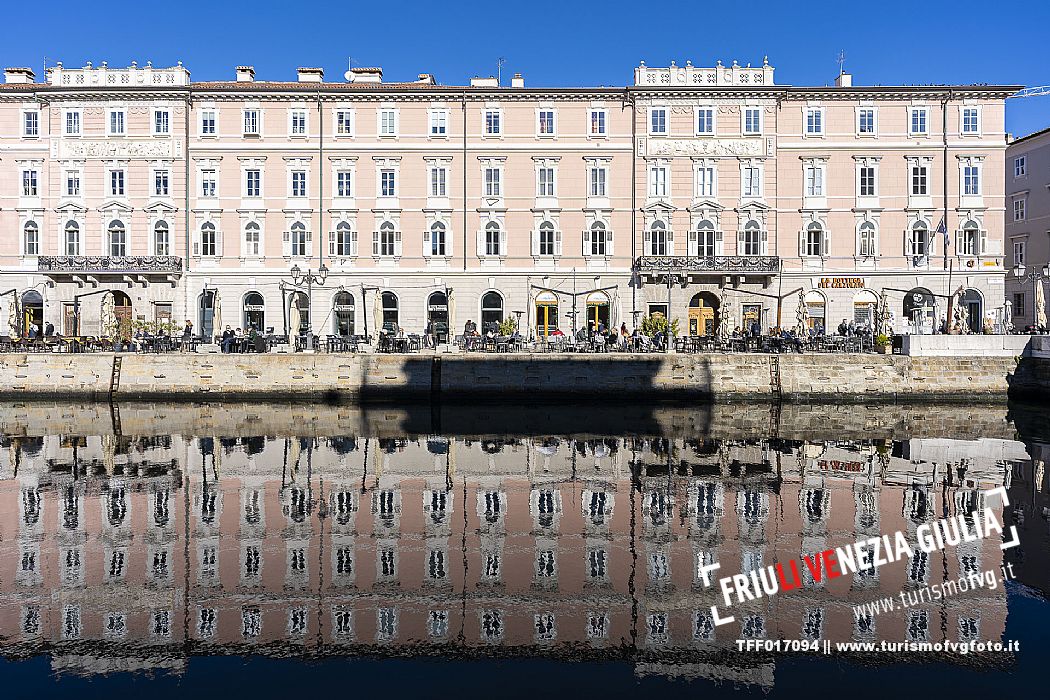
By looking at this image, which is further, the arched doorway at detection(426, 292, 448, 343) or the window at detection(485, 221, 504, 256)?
the window at detection(485, 221, 504, 256)

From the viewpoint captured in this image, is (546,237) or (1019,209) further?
(1019,209)

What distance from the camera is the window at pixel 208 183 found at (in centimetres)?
5556

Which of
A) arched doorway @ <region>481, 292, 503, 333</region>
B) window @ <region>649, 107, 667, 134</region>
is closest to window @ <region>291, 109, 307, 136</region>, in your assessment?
arched doorway @ <region>481, 292, 503, 333</region>

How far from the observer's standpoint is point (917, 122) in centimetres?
5509

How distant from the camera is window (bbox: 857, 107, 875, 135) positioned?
5519 centimetres

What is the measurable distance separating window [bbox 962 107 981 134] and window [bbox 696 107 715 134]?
16.7 meters

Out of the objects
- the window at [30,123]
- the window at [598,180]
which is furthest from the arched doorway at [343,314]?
the window at [30,123]

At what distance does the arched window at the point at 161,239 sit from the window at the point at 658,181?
3289 cm

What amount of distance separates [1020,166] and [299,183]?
193 feet

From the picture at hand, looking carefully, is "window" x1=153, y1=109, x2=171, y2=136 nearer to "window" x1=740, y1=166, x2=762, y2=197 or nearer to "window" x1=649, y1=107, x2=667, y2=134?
"window" x1=649, y1=107, x2=667, y2=134

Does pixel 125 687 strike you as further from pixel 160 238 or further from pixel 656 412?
pixel 160 238

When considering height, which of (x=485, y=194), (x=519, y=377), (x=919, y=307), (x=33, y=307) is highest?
(x=485, y=194)

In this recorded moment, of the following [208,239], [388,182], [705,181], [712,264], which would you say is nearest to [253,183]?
[208,239]

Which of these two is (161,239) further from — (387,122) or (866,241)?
(866,241)
